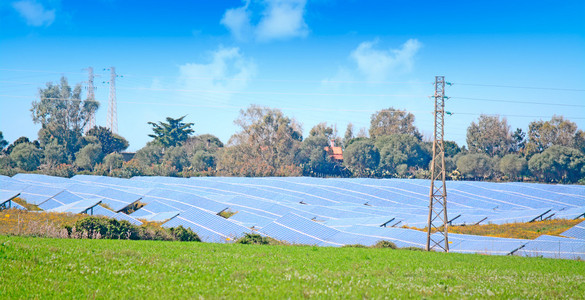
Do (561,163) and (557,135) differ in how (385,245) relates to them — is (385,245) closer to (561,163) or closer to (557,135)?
(561,163)

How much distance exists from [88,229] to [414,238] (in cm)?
1475

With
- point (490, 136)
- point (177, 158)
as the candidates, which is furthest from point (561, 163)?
point (177, 158)

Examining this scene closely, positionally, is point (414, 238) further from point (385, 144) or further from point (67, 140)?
point (67, 140)

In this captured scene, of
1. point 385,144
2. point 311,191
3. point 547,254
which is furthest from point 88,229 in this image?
point 385,144

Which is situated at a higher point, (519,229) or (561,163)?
(561,163)

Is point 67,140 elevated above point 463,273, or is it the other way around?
point 67,140

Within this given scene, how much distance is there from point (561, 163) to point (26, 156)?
70.4m

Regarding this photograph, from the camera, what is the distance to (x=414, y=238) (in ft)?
88.2

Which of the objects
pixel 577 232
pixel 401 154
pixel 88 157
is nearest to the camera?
pixel 577 232

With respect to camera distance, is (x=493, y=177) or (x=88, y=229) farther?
(x=493, y=177)

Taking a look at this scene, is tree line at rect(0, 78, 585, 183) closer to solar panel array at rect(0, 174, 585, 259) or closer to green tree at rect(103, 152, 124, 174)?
green tree at rect(103, 152, 124, 174)

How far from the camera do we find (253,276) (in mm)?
12836

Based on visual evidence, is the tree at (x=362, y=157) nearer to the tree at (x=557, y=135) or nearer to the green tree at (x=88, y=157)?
the tree at (x=557, y=135)

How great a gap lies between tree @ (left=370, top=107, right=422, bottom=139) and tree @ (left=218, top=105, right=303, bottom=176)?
20441 millimetres
